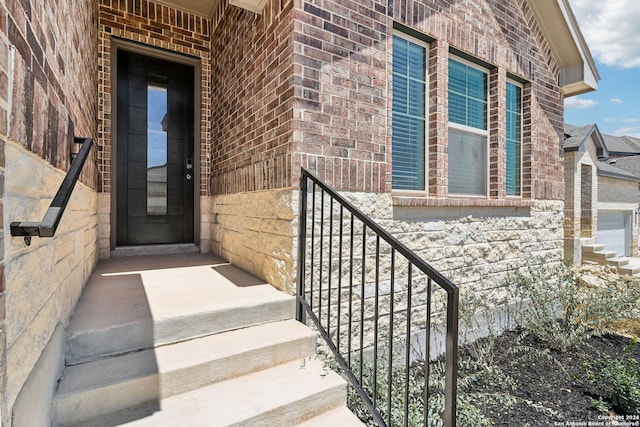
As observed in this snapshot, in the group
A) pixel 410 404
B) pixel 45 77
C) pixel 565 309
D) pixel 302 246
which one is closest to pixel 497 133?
pixel 565 309

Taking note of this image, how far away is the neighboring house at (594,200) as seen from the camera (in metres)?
7.47

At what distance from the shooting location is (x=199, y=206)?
3.94 meters

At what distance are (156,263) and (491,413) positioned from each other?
3.16 m

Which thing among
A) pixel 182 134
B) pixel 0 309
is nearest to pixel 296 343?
pixel 0 309

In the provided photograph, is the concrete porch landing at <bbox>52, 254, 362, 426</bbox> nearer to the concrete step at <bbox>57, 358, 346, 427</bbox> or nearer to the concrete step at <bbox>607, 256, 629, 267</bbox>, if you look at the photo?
the concrete step at <bbox>57, 358, 346, 427</bbox>

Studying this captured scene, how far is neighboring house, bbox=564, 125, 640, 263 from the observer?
7469 mm

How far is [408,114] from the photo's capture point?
9.87 ft

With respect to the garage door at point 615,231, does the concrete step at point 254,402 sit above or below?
below

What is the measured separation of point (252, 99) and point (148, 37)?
5.95 ft

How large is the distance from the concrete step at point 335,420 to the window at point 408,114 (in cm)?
191

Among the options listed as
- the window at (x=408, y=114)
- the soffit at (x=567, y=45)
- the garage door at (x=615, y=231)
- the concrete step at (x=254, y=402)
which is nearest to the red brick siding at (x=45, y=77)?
the concrete step at (x=254, y=402)

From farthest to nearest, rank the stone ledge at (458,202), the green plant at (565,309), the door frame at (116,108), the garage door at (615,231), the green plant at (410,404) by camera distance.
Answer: the garage door at (615,231), the door frame at (116,108), the green plant at (565,309), the stone ledge at (458,202), the green plant at (410,404)

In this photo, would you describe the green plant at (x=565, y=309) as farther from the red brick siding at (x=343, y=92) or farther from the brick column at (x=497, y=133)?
the red brick siding at (x=343, y=92)

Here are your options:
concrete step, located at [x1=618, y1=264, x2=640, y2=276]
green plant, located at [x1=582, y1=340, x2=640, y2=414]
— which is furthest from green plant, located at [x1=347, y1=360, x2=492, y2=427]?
concrete step, located at [x1=618, y1=264, x2=640, y2=276]
